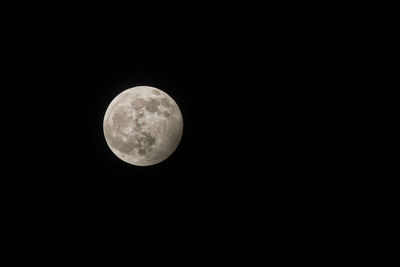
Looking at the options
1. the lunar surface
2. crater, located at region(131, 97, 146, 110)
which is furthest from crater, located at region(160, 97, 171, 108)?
crater, located at region(131, 97, 146, 110)

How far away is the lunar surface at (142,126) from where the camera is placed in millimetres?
3539

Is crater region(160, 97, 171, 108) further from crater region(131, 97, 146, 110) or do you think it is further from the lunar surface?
crater region(131, 97, 146, 110)

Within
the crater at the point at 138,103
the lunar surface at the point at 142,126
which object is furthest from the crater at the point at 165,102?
the crater at the point at 138,103

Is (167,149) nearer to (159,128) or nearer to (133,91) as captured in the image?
(159,128)

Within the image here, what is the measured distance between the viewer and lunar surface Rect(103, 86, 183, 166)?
354cm

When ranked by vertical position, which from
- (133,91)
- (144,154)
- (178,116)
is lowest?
(144,154)

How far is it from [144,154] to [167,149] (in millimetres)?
299

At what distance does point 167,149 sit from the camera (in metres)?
3.76

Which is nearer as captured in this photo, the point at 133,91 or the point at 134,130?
the point at 134,130

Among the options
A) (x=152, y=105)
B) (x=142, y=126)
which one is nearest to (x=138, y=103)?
(x=152, y=105)

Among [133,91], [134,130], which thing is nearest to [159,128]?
[134,130]

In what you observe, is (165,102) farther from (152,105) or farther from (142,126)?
(142,126)

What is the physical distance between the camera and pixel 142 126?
352 cm

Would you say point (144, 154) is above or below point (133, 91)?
below
